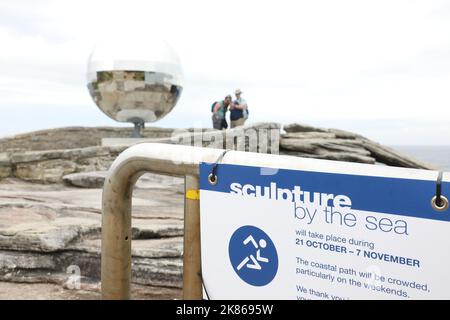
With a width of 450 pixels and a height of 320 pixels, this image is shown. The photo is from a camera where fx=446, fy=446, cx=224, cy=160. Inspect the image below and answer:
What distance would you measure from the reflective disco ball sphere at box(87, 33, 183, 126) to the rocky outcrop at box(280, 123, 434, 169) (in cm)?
481

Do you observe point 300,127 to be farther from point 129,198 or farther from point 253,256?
point 253,256

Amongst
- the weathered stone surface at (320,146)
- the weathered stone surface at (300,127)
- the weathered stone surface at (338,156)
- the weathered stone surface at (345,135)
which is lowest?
the weathered stone surface at (338,156)

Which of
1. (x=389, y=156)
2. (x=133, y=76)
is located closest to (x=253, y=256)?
(x=133, y=76)

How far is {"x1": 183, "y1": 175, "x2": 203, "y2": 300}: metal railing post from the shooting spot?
1872mm

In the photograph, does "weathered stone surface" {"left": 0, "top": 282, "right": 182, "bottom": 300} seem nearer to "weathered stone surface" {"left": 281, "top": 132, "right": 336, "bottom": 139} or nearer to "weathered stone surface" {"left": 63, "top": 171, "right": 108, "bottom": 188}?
"weathered stone surface" {"left": 63, "top": 171, "right": 108, "bottom": 188}

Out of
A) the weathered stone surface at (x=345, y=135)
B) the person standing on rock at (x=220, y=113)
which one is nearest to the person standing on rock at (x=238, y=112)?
the person standing on rock at (x=220, y=113)

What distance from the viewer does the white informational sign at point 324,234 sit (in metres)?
1.46

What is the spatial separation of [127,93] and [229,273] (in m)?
14.3

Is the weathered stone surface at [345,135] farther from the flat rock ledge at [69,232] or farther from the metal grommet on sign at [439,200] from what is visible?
the metal grommet on sign at [439,200]

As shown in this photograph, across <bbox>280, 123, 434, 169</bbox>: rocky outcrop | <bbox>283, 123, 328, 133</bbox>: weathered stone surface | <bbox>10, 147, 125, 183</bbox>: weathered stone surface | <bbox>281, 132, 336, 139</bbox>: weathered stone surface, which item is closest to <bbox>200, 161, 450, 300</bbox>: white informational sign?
<bbox>10, 147, 125, 183</bbox>: weathered stone surface

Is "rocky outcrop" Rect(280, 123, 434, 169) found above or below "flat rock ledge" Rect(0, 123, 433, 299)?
above

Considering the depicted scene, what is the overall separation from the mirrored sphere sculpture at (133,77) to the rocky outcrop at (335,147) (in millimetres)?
4795

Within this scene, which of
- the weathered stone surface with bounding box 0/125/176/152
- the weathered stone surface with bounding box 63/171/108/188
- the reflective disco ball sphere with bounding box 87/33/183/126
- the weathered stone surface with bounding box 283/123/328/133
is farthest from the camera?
the weathered stone surface with bounding box 283/123/328/133

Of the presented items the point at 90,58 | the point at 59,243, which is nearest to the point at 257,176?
the point at 59,243
